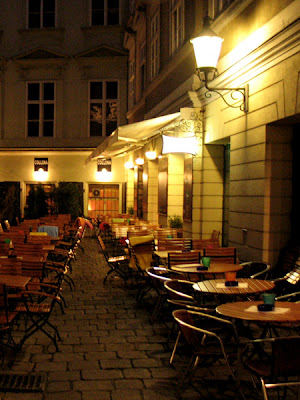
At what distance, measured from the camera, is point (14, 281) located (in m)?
6.08

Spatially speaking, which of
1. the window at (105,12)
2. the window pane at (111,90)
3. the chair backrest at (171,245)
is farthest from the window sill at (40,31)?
the chair backrest at (171,245)

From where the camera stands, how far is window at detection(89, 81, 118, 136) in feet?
86.2

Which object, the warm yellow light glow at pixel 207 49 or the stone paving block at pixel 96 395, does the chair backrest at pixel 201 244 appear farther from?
the stone paving block at pixel 96 395

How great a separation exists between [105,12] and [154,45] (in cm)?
964

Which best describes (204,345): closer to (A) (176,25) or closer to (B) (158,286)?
(B) (158,286)

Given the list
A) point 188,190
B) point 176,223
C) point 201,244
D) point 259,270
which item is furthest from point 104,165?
point 259,270

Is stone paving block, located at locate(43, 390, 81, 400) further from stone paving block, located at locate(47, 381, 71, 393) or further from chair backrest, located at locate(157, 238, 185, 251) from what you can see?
chair backrest, located at locate(157, 238, 185, 251)

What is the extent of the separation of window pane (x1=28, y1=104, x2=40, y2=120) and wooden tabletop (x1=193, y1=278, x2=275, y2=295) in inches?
863

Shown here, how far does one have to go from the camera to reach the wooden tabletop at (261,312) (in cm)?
440

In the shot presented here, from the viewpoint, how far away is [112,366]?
5.25 metres

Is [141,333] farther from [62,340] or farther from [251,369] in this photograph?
[251,369]

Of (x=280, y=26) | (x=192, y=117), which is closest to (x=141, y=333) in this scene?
(x=280, y=26)

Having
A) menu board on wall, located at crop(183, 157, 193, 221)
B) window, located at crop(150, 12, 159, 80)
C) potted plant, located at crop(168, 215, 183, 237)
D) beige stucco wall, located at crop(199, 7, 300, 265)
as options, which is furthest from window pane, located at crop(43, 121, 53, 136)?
beige stucco wall, located at crop(199, 7, 300, 265)

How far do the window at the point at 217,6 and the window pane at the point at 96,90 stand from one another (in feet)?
50.7
